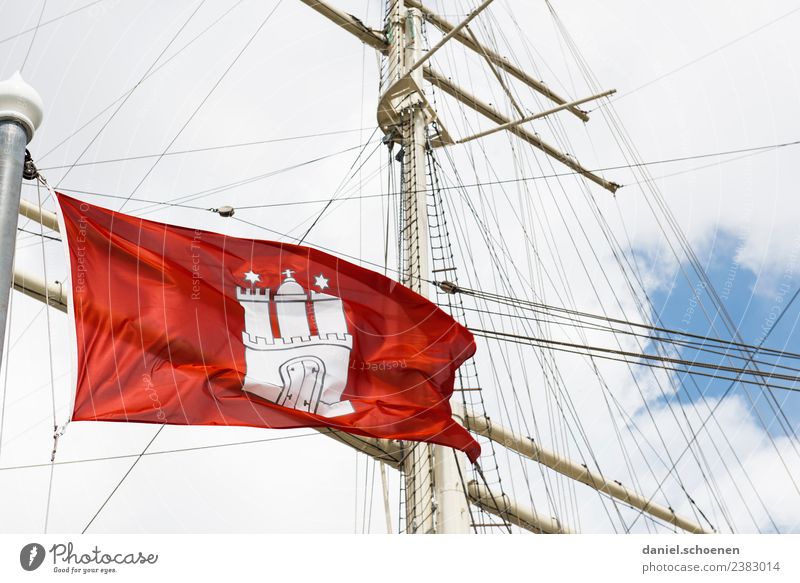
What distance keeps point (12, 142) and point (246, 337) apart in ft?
13.5

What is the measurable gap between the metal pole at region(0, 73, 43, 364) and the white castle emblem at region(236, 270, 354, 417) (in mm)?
3956

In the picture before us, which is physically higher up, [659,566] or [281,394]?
[281,394]

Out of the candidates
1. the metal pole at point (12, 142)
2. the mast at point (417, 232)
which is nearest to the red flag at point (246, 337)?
the mast at point (417, 232)

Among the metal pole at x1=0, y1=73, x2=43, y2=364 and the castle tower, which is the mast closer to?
the castle tower

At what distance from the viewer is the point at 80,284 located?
687cm

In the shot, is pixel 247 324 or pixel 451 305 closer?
pixel 247 324

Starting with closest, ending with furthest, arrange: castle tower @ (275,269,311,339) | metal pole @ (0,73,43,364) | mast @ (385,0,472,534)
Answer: metal pole @ (0,73,43,364)
castle tower @ (275,269,311,339)
mast @ (385,0,472,534)

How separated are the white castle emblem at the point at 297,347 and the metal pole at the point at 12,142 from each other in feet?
13.0

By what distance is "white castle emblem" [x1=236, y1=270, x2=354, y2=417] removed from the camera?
7.64m

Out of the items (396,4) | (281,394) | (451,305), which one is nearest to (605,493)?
(451,305)

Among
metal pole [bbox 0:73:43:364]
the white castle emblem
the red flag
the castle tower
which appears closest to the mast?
the red flag

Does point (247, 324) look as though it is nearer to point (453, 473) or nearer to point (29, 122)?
point (453, 473)

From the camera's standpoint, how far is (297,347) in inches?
312

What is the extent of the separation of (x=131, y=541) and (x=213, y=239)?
142 inches
